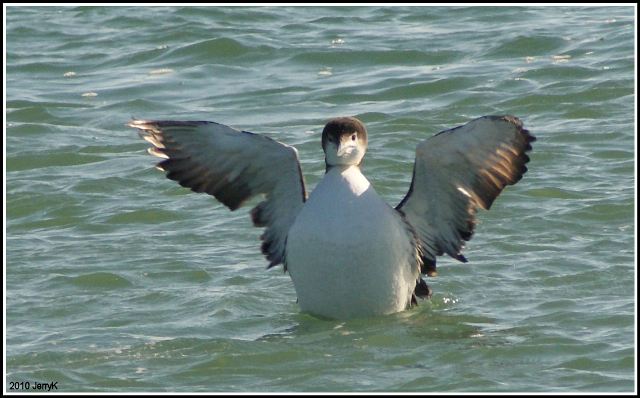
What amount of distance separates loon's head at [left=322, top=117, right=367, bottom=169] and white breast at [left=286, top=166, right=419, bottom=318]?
9cm

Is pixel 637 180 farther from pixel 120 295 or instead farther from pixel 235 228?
pixel 120 295

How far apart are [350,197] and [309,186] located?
4280mm

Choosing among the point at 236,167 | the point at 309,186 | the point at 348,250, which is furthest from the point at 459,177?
the point at 309,186

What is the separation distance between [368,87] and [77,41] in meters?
5.51

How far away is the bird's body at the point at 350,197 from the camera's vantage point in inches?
413

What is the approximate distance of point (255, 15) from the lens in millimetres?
22891

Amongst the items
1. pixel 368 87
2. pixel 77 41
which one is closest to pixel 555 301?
pixel 368 87

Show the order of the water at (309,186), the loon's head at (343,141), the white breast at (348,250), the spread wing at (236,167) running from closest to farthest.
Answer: the water at (309,186) < the white breast at (348,250) < the loon's head at (343,141) < the spread wing at (236,167)

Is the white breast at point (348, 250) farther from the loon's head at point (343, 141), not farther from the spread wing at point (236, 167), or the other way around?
the spread wing at point (236, 167)

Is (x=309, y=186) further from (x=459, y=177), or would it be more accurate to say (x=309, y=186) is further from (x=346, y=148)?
(x=346, y=148)

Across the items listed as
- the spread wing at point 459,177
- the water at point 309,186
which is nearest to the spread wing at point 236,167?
the water at point 309,186

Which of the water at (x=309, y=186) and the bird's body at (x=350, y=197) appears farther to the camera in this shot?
the bird's body at (x=350, y=197)

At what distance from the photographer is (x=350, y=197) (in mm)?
10492

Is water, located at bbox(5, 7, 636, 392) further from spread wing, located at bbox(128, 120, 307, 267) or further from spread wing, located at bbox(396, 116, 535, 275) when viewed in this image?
spread wing, located at bbox(128, 120, 307, 267)
